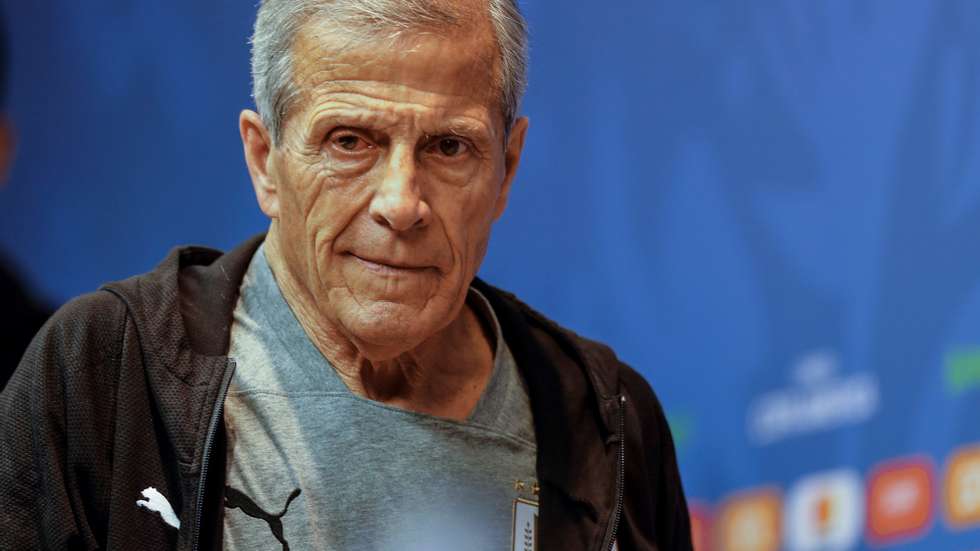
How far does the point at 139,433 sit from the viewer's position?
63.7 inches

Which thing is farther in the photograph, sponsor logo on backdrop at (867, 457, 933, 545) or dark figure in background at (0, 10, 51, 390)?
sponsor logo on backdrop at (867, 457, 933, 545)

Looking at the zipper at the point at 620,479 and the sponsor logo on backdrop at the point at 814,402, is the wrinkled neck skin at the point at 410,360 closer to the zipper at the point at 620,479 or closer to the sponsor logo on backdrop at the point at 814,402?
the zipper at the point at 620,479

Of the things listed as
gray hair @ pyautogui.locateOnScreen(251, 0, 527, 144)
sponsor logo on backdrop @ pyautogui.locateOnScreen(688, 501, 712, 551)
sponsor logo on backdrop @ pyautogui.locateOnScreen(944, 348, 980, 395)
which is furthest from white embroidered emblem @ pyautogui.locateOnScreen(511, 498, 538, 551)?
sponsor logo on backdrop @ pyautogui.locateOnScreen(944, 348, 980, 395)

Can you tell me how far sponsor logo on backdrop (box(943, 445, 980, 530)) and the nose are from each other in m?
2.25

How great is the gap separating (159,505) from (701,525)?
6.38ft

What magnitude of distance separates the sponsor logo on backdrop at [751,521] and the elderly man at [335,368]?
144cm

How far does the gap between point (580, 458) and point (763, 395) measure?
1.51 meters

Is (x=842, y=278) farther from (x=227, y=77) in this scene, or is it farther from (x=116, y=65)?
(x=116, y=65)

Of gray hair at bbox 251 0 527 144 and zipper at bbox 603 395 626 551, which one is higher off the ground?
gray hair at bbox 251 0 527 144

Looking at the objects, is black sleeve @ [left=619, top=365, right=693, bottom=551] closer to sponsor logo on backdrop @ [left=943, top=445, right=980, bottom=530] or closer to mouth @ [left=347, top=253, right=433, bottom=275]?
mouth @ [left=347, top=253, right=433, bottom=275]

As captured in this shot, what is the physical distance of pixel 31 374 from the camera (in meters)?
1.62

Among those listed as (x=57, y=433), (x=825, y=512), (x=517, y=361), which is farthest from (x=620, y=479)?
(x=825, y=512)

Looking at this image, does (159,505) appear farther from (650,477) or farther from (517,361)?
(650,477)

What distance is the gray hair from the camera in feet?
5.41
